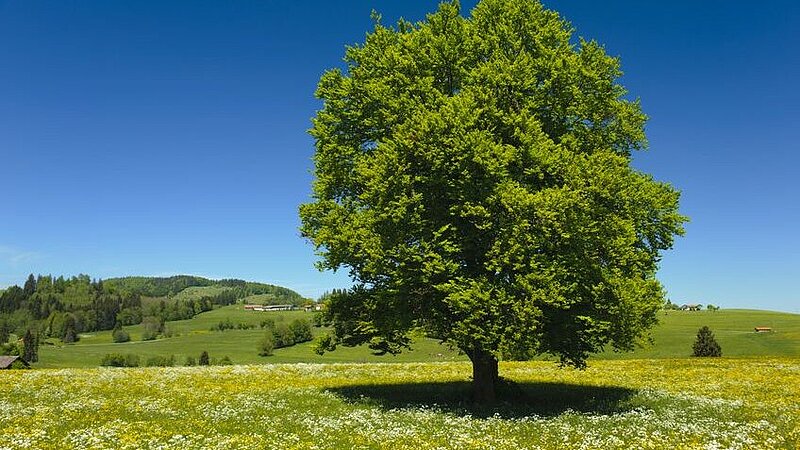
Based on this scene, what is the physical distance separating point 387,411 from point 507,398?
711cm

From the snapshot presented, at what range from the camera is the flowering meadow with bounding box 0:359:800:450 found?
61.9ft

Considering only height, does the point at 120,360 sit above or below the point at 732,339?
below

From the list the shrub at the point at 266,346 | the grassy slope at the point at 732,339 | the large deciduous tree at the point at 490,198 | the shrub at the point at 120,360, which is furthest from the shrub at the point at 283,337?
the large deciduous tree at the point at 490,198

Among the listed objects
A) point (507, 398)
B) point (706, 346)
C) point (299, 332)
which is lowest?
point (507, 398)

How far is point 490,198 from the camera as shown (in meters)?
23.2

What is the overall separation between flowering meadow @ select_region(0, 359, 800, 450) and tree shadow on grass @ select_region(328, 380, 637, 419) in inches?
3.6

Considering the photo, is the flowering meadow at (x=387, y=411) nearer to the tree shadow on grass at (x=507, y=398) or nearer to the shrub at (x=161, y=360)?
the tree shadow on grass at (x=507, y=398)

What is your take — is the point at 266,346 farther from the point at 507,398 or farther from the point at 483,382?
the point at 483,382

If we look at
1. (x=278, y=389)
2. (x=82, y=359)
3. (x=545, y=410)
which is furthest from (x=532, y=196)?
(x=82, y=359)

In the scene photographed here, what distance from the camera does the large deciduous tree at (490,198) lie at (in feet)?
75.9

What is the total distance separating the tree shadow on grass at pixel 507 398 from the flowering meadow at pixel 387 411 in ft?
0.30

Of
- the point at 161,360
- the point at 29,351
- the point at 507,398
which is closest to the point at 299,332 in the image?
the point at 161,360

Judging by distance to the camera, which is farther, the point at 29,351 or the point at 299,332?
the point at 299,332

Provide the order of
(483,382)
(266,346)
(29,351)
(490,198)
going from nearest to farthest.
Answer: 1. (490,198)
2. (483,382)
3. (29,351)
4. (266,346)
